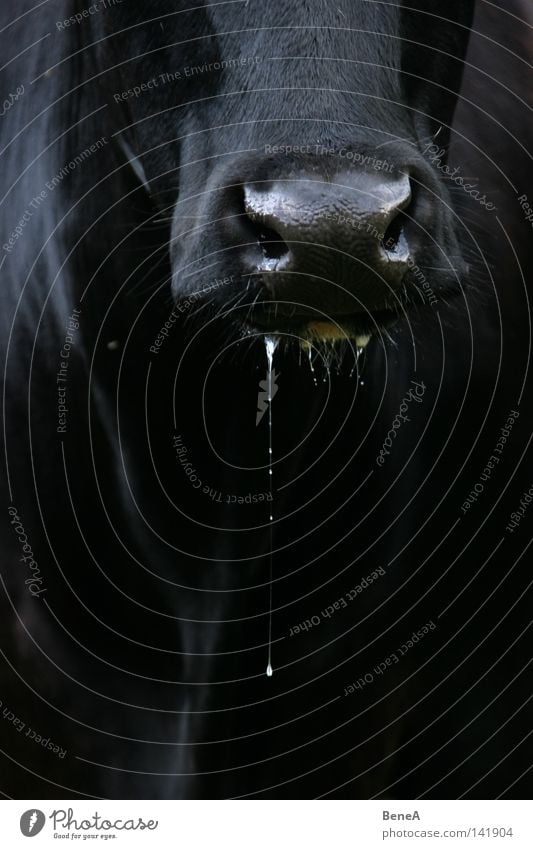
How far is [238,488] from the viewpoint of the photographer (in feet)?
6.66

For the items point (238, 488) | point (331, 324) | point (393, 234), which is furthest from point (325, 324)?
point (238, 488)

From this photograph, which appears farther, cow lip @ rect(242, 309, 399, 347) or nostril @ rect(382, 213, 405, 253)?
cow lip @ rect(242, 309, 399, 347)

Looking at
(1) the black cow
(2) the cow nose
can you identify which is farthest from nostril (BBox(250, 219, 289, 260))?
(1) the black cow

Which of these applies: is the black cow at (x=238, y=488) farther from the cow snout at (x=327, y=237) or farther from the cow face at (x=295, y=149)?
the cow snout at (x=327, y=237)

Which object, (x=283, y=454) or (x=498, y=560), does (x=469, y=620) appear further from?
(x=283, y=454)

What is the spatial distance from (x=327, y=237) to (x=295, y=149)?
0.13 m

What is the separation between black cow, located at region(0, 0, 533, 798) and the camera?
1909 mm

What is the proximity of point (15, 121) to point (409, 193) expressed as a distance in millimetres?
802

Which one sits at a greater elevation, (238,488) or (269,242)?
(269,242)

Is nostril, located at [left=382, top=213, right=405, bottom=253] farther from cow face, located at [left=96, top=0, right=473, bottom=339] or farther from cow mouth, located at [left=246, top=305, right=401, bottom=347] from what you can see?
cow mouth, located at [left=246, top=305, right=401, bottom=347]

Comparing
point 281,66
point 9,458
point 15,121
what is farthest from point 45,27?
point 9,458

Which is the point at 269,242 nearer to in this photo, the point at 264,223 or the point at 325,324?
the point at 264,223

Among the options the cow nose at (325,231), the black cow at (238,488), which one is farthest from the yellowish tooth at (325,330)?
the black cow at (238,488)

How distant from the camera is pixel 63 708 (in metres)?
2.00
